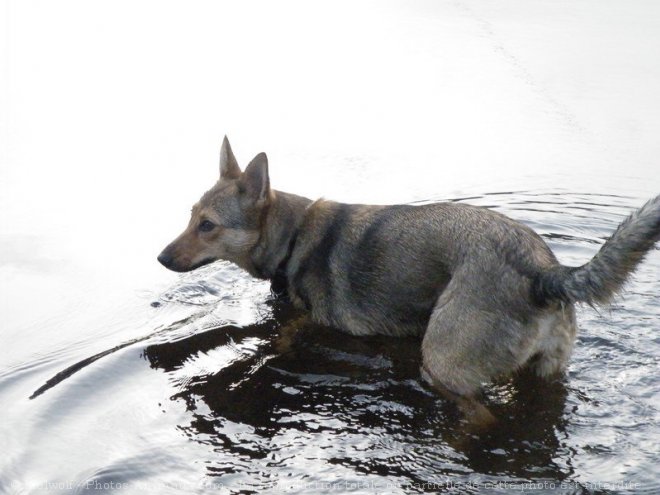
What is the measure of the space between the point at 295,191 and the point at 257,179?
2673mm

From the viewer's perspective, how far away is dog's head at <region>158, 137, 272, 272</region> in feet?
24.0

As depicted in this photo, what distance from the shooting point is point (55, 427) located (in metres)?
6.25

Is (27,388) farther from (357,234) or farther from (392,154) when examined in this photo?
(392,154)

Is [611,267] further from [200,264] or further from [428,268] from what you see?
[200,264]

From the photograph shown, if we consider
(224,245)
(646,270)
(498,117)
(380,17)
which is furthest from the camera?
(380,17)

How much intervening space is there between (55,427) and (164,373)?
102 centimetres

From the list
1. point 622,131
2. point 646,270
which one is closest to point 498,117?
point 622,131

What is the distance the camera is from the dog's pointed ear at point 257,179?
718 centimetres

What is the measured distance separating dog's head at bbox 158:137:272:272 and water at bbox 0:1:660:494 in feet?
2.29

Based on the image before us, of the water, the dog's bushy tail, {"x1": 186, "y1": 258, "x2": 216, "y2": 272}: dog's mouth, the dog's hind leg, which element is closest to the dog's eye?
{"x1": 186, "y1": 258, "x2": 216, "y2": 272}: dog's mouth

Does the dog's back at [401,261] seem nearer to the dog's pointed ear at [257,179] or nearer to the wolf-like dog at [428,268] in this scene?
the wolf-like dog at [428,268]

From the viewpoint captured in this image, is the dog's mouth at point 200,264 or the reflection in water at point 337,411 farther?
the dog's mouth at point 200,264

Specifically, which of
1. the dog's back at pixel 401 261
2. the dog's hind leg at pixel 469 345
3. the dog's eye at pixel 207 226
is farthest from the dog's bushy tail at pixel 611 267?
the dog's eye at pixel 207 226

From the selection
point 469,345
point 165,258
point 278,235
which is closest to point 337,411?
point 469,345
